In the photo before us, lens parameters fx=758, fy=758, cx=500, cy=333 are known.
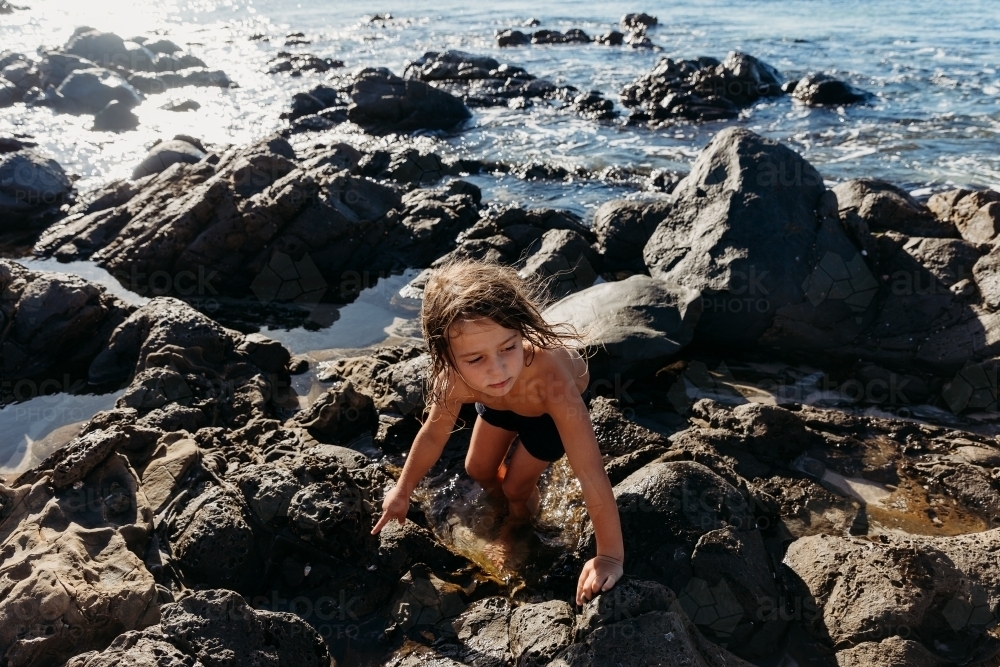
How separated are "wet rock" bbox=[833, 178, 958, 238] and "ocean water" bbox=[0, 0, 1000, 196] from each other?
3.47m

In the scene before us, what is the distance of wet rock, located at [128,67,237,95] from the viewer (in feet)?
59.5

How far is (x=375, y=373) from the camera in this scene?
233 inches

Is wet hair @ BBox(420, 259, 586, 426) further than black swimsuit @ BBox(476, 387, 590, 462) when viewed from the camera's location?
No

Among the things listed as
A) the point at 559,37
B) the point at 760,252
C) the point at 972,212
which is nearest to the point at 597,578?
the point at 760,252

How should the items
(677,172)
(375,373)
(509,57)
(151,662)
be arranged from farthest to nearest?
(509,57) < (677,172) < (375,373) < (151,662)

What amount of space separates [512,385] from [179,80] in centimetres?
1829

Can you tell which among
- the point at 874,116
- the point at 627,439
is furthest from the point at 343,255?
the point at 874,116

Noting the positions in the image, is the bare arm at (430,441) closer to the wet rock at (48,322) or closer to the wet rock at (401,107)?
the wet rock at (48,322)

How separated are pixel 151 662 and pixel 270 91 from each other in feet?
58.1

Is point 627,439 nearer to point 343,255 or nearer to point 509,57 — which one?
point 343,255

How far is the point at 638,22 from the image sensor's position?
1003 inches

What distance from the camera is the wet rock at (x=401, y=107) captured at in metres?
14.8

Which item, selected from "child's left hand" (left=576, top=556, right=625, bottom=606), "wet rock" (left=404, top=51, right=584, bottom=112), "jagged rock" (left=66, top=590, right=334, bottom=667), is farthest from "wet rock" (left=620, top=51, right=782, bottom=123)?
"jagged rock" (left=66, top=590, right=334, bottom=667)

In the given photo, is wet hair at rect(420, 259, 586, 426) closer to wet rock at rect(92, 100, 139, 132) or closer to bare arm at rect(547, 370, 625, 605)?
bare arm at rect(547, 370, 625, 605)
